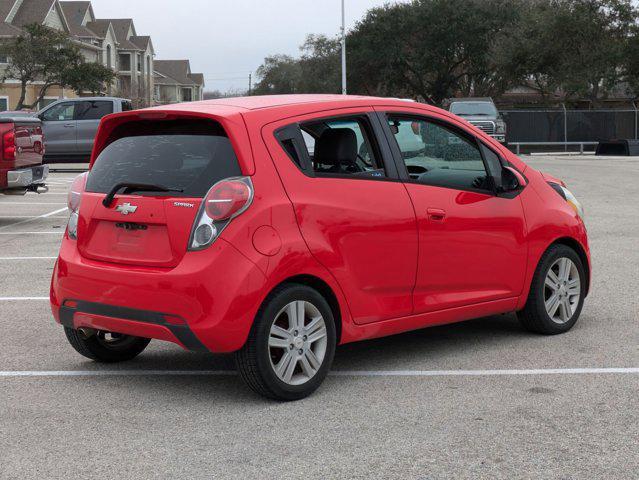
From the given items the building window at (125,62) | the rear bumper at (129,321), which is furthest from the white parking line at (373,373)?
the building window at (125,62)

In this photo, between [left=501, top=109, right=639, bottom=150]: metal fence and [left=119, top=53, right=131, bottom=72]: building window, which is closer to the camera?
[left=501, top=109, right=639, bottom=150]: metal fence

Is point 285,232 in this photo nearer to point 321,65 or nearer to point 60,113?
point 60,113

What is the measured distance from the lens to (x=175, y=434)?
16.3ft

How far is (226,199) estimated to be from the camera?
5.27 meters

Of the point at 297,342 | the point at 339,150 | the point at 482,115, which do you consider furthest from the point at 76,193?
the point at 482,115

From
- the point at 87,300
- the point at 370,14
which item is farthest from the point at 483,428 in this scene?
the point at 370,14

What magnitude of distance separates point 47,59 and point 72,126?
29.0 m

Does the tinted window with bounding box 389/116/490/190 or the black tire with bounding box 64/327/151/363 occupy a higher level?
the tinted window with bounding box 389/116/490/190

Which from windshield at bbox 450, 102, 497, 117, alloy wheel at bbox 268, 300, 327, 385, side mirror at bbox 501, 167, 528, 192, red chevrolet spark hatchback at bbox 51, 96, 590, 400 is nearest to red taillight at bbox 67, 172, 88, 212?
red chevrolet spark hatchback at bbox 51, 96, 590, 400

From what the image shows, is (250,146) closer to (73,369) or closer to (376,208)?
(376,208)

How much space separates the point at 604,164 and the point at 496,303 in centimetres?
2767

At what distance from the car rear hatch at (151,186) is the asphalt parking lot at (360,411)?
0.84 meters

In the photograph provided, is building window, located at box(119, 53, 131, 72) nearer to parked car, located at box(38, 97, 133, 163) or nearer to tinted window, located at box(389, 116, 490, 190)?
parked car, located at box(38, 97, 133, 163)

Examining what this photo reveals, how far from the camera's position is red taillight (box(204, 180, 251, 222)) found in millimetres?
5254
